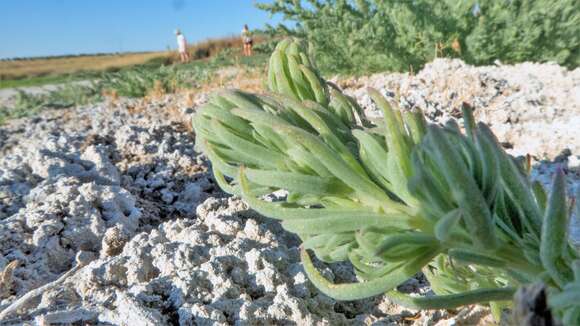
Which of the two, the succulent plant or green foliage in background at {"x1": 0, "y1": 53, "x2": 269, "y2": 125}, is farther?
green foliage in background at {"x1": 0, "y1": 53, "x2": 269, "y2": 125}

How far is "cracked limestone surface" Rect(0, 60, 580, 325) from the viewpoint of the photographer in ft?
4.52

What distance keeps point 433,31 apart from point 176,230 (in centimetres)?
354

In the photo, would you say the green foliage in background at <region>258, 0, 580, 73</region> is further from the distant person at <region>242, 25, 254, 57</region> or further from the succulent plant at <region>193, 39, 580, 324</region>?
the succulent plant at <region>193, 39, 580, 324</region>

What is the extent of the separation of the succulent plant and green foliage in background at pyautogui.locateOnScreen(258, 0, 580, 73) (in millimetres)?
3742

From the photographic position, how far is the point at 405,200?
995mm

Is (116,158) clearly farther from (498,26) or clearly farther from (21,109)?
(21,109)

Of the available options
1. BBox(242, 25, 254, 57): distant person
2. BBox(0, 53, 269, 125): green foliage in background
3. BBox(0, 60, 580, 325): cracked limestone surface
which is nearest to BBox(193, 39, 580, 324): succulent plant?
BBox(0, 60, 580, 325): cracked limestone surface

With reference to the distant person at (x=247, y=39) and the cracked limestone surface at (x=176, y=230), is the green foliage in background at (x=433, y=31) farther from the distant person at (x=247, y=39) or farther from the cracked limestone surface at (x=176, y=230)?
the cracked limestone surface at (x=176, y=230)

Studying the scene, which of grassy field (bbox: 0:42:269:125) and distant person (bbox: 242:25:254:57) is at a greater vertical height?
distant person (bbox: 242:25:254:57)

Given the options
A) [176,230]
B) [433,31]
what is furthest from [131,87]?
[176,230]

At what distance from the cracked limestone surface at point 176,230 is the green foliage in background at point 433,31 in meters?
1.15

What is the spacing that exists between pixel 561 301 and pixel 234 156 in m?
0.68

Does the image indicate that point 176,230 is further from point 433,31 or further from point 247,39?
point 247,39


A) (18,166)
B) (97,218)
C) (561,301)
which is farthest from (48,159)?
(561,301)
